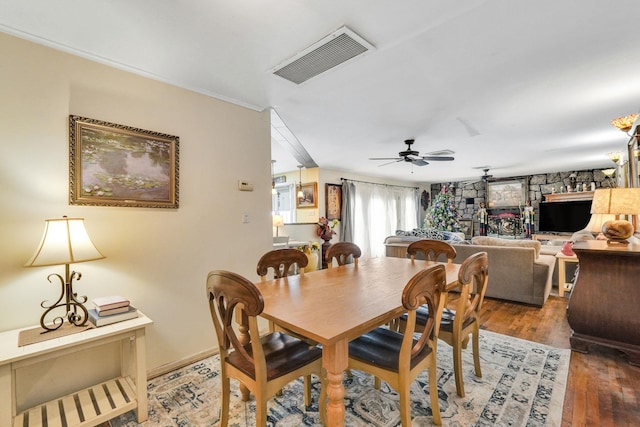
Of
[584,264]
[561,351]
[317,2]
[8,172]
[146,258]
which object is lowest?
[561,351]

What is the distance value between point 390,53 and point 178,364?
→ 111 inches

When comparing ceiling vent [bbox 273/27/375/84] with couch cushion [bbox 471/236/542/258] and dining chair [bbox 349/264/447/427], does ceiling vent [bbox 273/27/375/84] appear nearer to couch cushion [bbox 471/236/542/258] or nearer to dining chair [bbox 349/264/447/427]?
dining chair [bbox 349/264/447/427]

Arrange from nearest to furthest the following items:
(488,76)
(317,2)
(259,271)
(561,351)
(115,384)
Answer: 1. (317,2)
2. (115,384)
3. (259,271)
4. (488,76)
5. (561,351)

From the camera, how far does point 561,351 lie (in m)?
2.48

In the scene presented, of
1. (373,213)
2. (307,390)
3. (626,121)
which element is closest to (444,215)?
(373,213)

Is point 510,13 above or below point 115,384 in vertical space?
above

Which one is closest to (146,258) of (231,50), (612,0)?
(231,50)

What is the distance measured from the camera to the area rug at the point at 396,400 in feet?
5.49

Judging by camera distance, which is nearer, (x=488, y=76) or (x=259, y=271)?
(x=259, y=271)

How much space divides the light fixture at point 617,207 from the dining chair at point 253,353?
258 centimetres

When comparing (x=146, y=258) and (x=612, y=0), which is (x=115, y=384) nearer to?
(x=146, y=258)

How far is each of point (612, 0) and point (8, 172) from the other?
3411mm

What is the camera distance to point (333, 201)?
679cm

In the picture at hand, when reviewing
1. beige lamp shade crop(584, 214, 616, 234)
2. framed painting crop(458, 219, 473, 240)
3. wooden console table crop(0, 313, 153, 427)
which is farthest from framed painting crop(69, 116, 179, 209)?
framed painting crop(458, 219, 473, 240)
